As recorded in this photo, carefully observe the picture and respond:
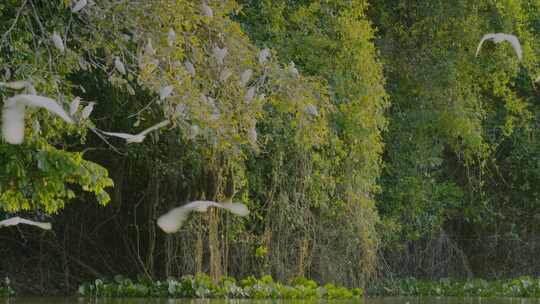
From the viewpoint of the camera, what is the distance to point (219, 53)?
9.02 meters

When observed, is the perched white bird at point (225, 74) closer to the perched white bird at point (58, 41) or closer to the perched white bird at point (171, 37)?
the perched white bird at point (171, 37)

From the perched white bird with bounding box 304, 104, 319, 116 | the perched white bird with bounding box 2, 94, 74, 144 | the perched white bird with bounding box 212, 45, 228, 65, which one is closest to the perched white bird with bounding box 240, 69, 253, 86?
the perched white bird with bounding box 212, 45, 228, 65

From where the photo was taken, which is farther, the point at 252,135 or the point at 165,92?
the point at 252,135

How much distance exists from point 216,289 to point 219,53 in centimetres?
223

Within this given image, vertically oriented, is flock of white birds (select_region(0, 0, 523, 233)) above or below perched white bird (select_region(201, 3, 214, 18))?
below

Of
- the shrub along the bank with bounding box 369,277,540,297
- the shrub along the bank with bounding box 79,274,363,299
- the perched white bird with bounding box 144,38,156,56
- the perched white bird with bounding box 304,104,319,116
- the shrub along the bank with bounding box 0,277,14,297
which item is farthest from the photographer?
the shrub along the bank with bounding box 369,277,540,297

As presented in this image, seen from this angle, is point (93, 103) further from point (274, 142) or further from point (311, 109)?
point (274, 142)

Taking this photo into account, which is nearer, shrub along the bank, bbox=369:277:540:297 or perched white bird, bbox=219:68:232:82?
perched white bird, bbox=219:68:232:82

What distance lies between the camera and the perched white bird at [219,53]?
8961 mm

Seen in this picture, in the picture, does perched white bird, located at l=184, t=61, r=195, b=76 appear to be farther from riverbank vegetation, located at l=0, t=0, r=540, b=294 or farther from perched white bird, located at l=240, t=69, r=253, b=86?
perched white bird, located at l=240, t=69, r=253, b=86

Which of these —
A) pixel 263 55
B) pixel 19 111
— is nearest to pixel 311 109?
pixel 263 55

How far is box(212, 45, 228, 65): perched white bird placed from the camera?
29.4ft

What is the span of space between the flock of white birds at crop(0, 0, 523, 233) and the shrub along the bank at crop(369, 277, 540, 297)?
358 cm

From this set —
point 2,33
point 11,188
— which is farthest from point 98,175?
point 2,33
